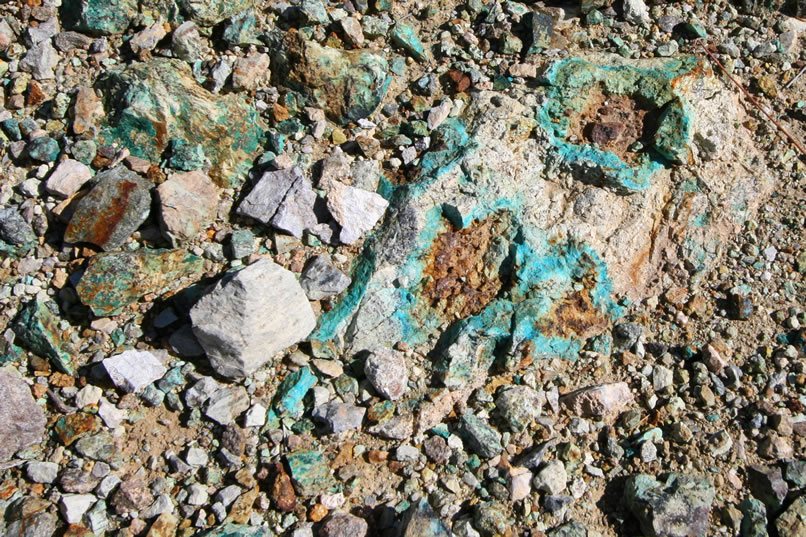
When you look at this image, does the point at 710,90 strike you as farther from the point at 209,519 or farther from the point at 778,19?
the point at 209,519

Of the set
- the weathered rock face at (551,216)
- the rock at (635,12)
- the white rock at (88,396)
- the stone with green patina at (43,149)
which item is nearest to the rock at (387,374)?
the weathered rock face at (551,216)

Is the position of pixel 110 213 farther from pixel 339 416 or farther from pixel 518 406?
pixel 518 406

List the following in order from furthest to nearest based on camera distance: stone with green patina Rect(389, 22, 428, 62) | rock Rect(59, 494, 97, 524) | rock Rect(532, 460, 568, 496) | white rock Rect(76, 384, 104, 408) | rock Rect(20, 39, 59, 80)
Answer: stone with green patina Rect(389, 22, 428, 62), rock Rect(20, 39, 59, 80), white rock Rect(76, 384, 104, 408), rock Rect(532, 460, 568, 496), rock Rect(59, 494, 97, 524)

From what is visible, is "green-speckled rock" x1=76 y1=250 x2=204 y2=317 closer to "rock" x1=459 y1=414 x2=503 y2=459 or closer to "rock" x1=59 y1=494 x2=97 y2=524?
"rock" x1=59 y1=494 x2=97 y2=524

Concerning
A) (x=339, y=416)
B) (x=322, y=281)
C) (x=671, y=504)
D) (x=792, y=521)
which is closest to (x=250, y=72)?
(x=322, y=281)

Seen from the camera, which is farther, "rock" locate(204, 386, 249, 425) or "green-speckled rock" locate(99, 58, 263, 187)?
"green-speckled rock" locate(99, 58, 263, 187)

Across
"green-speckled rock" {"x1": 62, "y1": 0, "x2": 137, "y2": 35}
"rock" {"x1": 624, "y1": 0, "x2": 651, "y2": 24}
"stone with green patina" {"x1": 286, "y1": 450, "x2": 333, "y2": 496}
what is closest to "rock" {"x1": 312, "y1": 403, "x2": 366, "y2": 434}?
"stone with green patina" {"x1": 286, "y1": 450, "x2": 333, "y2": 496}

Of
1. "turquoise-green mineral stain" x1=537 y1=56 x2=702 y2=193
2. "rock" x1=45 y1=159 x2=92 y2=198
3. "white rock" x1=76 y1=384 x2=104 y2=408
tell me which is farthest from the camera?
"turquoise-green mineral stain" x1=537 y1=56 x2=702 y2=193
